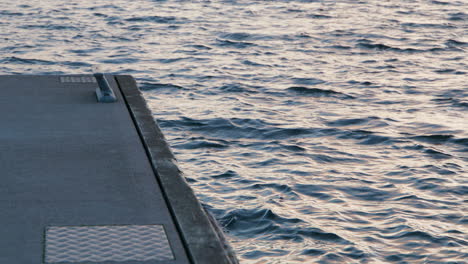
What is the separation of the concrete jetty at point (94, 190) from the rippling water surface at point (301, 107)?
153 centimetres

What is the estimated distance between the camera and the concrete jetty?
5.33 metres

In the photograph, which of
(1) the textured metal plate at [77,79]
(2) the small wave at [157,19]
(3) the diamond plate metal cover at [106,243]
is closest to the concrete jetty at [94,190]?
(3) the diamond plate metal cover at [106,243]

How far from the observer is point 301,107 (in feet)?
46.7

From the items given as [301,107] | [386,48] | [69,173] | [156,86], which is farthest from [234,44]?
[69,173]

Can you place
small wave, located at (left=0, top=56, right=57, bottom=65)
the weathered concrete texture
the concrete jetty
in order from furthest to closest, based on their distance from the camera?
small wave, located at (left=0, top=56, right=57, bottom=65), the weathered concrete texture, the concrete jetty

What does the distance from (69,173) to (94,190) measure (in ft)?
1.73

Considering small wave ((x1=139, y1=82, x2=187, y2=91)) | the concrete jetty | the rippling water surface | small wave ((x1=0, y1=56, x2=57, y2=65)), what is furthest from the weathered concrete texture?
small wave ((x1=0, y1=56, x2=57, y2=65))

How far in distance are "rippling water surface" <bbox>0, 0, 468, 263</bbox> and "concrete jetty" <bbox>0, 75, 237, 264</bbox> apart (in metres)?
1.53

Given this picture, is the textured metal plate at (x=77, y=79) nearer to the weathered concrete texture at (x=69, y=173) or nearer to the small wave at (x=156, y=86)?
the weathered concrete texture at (x=69, y=173)

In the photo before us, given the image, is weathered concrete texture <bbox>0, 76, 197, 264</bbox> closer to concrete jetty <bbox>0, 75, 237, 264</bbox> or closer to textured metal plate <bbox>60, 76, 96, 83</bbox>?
concrete jetty <bbox>0, 75, 237, 264</bbox>

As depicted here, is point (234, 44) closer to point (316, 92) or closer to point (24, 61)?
point (24, 61)

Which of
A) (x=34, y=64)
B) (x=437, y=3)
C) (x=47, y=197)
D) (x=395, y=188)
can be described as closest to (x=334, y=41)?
(x=34, y=64)

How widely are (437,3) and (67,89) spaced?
74.3 ft

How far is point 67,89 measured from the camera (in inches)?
401
